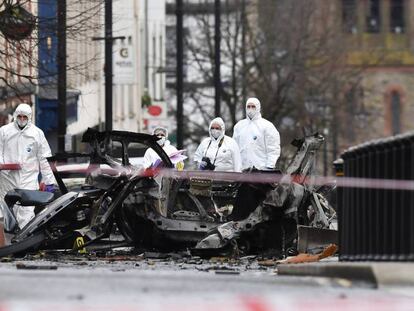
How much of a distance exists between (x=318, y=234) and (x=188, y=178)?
1425mm

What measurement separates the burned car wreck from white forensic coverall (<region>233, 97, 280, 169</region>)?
487cm

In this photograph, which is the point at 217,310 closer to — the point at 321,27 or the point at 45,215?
the point at 45,215

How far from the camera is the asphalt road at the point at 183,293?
10.7 m

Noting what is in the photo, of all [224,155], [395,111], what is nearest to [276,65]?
[224,155]

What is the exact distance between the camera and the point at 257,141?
983 inches

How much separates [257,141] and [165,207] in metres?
5.69

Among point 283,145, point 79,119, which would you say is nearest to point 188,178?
point 79,119

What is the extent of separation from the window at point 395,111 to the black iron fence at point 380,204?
11309 cm

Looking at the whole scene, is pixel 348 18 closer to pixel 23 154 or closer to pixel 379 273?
pixel 23 154

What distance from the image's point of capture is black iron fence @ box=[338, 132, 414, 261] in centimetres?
1352

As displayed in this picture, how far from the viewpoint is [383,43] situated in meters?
126

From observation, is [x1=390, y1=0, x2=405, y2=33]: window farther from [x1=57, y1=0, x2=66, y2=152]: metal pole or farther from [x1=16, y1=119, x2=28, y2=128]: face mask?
[x1=16, y1=119, x2=28, y2=128]: face mask

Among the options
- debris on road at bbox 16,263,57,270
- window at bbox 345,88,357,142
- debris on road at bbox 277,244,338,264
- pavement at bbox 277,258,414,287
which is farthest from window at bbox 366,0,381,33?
pavement at bbox 277,258,414,287

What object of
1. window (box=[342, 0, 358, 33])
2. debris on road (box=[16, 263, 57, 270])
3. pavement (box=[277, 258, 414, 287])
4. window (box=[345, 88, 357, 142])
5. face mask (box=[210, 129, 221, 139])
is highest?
window (box=[342, 0, 358, 33])
